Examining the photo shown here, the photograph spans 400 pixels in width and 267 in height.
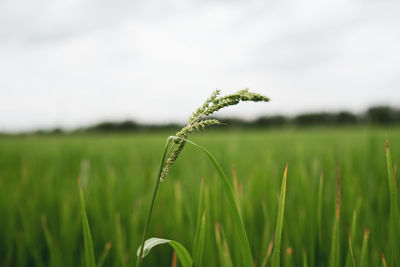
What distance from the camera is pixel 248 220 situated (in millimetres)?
1182

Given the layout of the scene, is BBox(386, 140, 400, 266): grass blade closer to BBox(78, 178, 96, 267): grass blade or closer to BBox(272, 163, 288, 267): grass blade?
BBox(272, 163, 288, 267): grass blade

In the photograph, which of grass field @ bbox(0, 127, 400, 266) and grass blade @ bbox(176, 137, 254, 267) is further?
grass field @ bbox(0, 127, 400, 266)

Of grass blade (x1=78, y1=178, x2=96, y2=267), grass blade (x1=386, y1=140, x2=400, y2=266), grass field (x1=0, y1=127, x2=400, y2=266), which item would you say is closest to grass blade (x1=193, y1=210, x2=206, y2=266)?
grass field (x1=0, y1=127, x2=400, y2=266)

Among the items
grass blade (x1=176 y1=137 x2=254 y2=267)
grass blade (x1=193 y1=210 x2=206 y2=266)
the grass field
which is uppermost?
grass blade (x1=176 y1=137 x2=254 y2=267)

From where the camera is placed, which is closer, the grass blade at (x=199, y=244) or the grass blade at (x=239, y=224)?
the grass blade at (x=239, y=224)

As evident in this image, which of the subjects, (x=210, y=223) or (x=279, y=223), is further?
(x=210, y=223)

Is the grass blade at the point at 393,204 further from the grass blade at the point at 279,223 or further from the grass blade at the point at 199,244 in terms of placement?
the grass blade at the point at 199,244

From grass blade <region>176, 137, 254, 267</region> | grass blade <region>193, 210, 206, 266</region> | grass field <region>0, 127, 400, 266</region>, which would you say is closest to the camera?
grass blade <region>176, 137, 254, 267</region>

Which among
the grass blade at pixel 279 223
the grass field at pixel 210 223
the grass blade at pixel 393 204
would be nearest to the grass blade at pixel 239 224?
the grass blade at pixel 279 223

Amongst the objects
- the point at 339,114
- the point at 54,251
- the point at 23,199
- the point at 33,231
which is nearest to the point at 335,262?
the point at 54,251

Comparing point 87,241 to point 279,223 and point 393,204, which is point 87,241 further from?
point 393,204

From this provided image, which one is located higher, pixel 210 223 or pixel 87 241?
pixel 87 241

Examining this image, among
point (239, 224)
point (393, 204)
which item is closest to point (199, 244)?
point (239, 224)

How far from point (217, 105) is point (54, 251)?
0.86 metres
